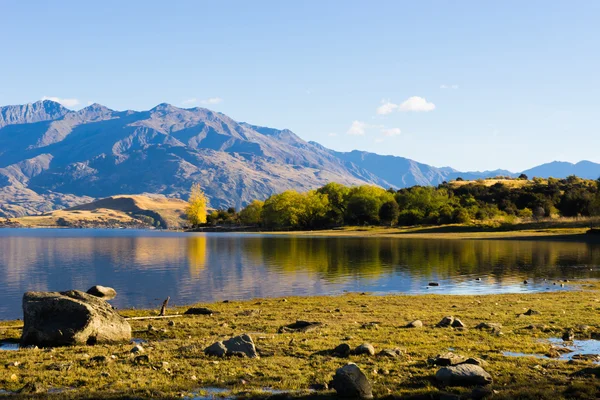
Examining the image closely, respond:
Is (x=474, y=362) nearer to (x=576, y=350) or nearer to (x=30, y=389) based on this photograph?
(x=576, y=350)

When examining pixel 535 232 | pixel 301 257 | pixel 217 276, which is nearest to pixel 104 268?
pixel 217 276

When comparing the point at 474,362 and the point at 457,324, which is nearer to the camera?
the point at 474,362

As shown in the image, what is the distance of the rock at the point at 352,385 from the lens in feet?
47.6

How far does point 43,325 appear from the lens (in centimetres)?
2267

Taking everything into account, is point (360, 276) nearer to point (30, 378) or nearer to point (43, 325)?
point (43, 325)

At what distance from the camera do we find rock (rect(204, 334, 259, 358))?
19.5 meters

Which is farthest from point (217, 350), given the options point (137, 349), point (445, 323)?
point (445, 323)

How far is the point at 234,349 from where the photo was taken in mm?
19734

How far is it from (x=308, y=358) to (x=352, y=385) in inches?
195

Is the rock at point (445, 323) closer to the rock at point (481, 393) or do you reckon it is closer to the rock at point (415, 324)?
the rock at point (415, 324)

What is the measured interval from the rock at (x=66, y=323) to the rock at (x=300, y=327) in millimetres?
7113

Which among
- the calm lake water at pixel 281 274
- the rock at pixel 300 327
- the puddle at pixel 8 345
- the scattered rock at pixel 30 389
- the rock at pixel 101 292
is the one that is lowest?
the calm lake water at pixel 281 274

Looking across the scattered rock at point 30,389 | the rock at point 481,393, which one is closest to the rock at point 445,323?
the rock at point 481,393

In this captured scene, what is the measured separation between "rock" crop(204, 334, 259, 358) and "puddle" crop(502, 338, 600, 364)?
9.36 meters
